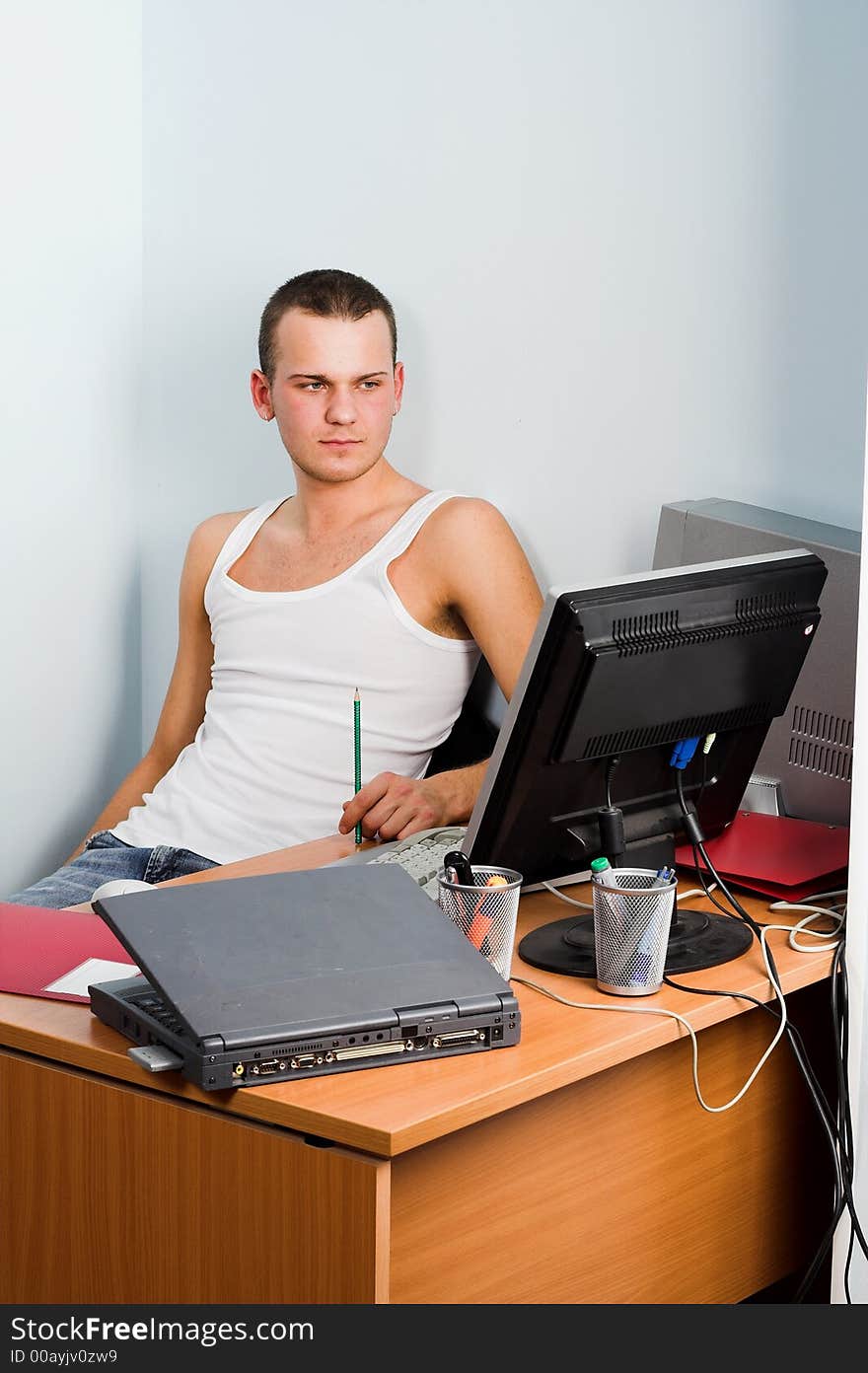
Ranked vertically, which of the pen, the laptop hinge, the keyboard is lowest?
the keyboard

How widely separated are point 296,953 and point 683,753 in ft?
1.68

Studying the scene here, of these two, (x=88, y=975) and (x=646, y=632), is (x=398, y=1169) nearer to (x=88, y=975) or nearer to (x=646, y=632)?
(x=88, y=975)

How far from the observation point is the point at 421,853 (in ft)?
5.61

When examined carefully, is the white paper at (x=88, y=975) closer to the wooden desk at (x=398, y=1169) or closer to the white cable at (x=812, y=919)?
the wooden desk at (x=398, y=1169)

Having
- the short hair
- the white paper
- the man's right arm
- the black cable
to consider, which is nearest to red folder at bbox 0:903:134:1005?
the white paper

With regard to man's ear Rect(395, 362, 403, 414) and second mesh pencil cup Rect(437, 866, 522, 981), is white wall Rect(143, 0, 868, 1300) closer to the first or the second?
man's ear Rect(395, 362, 403, 414)

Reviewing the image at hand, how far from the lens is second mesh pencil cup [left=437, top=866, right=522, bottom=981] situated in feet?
4.57

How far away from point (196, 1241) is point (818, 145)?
147 centimetres

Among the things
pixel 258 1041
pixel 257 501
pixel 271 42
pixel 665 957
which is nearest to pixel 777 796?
pixel 665 957

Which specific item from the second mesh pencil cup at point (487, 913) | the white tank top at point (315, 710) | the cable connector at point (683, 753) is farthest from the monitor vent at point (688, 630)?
the white tank top at point (315, 710)

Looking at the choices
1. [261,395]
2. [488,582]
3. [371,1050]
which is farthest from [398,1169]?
[261,395]

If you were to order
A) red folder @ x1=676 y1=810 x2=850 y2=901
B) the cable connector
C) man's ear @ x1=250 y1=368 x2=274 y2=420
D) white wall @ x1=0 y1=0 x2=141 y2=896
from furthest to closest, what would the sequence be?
white wall @ x1=0 y1=0 x2=141 y2=896
man's ear @ x1=250 y1=368 x2=274 y2=420
red folder @ x1=676 y1=810 x2=850 y2=901
the cable connector

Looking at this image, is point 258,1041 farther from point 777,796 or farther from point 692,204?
point 692,204

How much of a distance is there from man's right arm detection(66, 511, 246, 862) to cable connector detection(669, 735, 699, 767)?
1.13 metres
